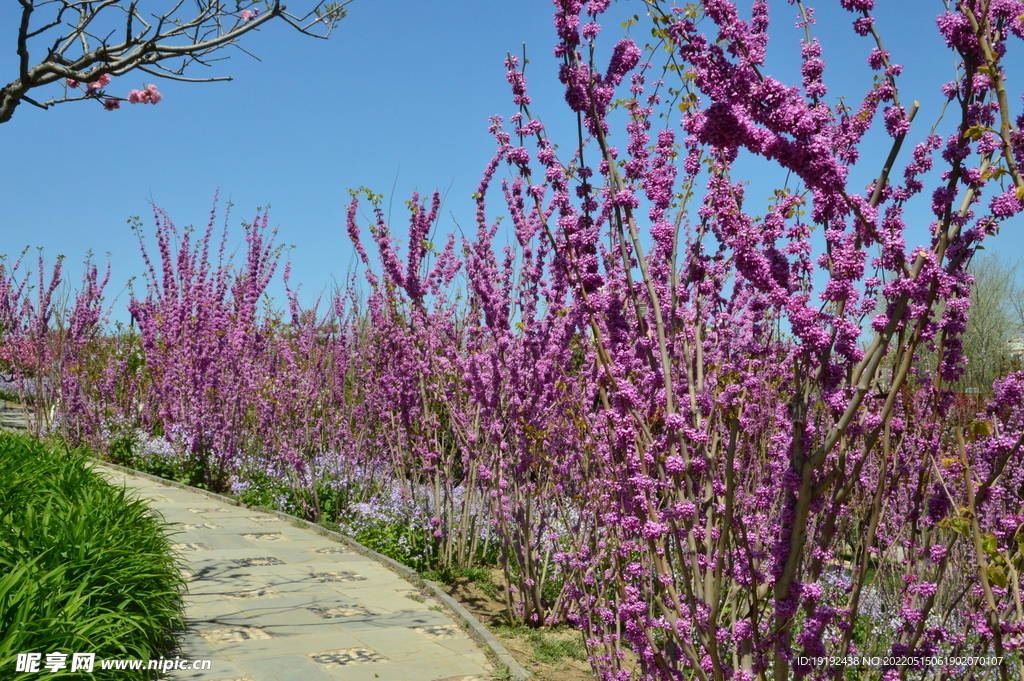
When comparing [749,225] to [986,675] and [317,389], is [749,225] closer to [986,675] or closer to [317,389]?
[986,675]

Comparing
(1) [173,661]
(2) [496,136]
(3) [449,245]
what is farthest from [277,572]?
(2) [496,136]

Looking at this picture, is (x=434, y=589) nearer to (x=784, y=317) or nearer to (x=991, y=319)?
(x=784, y=317)

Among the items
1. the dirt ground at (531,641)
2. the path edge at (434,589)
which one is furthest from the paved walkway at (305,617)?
the dirt ground at (531,641)

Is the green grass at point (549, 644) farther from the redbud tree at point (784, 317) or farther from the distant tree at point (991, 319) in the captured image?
the distant tree at point (991, 319)

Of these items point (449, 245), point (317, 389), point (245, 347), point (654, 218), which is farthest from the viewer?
point (245, 347)

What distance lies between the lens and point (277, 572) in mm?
7539

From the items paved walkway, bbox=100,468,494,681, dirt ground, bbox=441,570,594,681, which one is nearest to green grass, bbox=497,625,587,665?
dirt ground, bbox=441,570,594,681

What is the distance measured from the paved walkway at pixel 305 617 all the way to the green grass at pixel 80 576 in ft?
1.36

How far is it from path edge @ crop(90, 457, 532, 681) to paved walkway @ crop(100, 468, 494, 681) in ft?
0.32

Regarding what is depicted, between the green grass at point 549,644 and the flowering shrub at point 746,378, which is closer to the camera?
the flowering shrub at point 746,378

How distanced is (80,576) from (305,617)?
181cm

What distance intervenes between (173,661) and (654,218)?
409 cm

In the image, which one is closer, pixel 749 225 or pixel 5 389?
pixel 749 225

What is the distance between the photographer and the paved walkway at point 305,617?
5.37 metres
